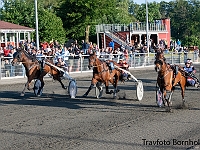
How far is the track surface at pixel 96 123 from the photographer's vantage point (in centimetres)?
876

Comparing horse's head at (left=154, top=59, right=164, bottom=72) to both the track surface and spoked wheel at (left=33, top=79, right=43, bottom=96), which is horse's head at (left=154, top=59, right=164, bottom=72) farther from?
spoked wheel at (left=33, top=79, right=43, bottom=96)

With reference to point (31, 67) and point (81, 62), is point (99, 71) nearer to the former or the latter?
point (31, 67)

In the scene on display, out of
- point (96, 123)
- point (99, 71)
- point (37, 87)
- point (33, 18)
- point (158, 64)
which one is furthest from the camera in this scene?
point (33, 18)

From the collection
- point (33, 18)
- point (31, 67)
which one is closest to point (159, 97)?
point (31, 67)

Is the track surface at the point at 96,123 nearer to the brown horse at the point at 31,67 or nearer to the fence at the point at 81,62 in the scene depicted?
the brown horse at the point at 31,67

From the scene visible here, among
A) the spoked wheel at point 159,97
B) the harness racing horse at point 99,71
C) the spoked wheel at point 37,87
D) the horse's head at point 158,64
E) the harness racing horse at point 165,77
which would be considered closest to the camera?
the horse's head at point 158,64

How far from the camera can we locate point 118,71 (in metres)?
Answer: 16.0

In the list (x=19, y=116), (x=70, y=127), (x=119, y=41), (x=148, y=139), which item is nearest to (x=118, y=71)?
(x=19, y=116)

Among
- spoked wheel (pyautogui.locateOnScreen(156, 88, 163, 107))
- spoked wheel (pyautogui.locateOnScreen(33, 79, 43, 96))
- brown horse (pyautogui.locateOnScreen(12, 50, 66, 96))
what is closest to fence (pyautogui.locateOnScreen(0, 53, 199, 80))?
brown horse (pyautogui.locateOnScreen(12, 50, 66, 96))

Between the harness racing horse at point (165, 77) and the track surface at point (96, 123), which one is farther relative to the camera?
the harness racing horse at point (165, 77)

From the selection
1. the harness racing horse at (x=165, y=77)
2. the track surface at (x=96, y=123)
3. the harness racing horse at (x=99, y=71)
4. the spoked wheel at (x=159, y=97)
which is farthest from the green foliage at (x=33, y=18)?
the harness racing horse at (x=165, y=77)

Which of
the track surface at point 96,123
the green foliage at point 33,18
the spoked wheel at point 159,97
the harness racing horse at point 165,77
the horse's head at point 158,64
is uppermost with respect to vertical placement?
the green foliage at point 33,18

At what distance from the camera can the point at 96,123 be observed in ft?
36.0

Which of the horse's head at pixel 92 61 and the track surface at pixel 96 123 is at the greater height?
the horse's head at pixel 92 61
